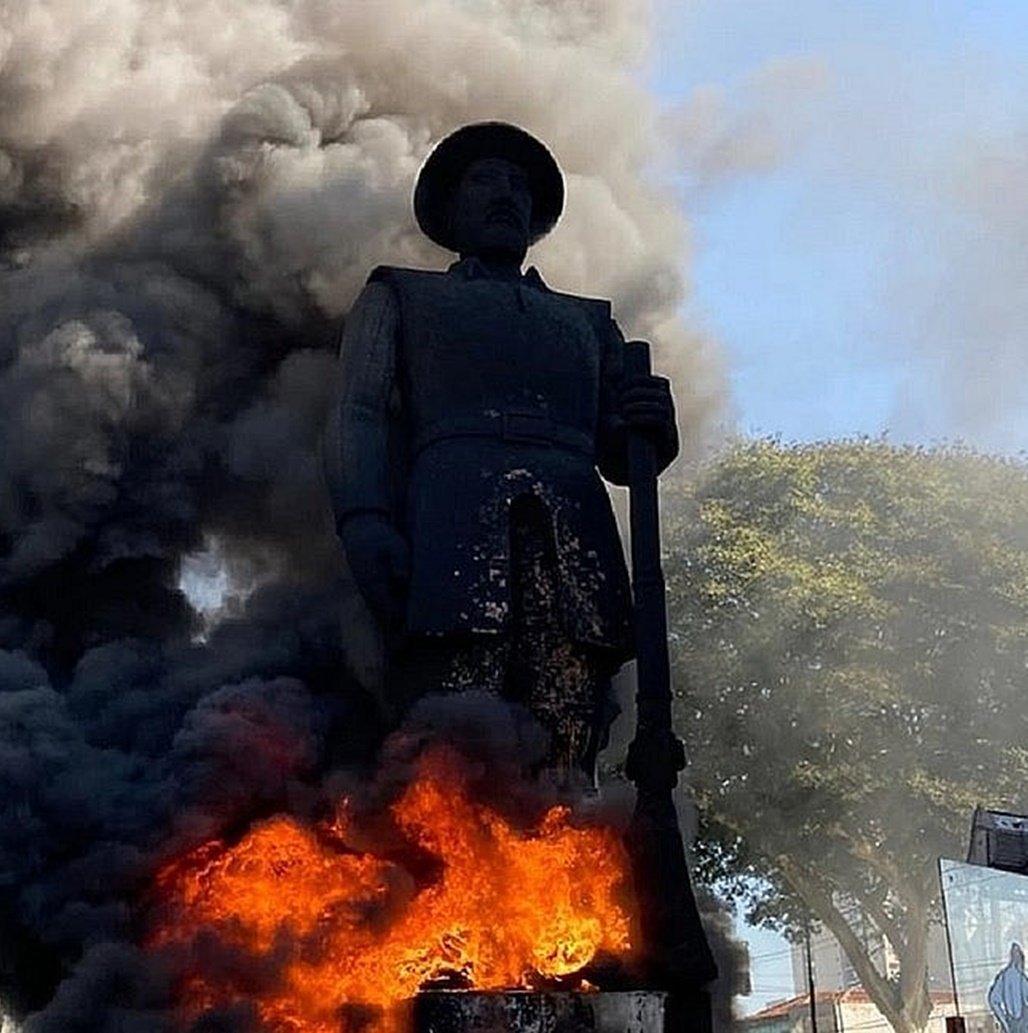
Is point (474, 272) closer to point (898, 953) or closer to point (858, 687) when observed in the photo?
point (858, 687)

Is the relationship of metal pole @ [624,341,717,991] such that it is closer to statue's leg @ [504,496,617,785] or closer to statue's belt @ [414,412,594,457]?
statue's leg @ [504,496,617,785]

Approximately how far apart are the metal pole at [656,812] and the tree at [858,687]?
1220 centimetres

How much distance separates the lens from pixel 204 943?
527 centimetres

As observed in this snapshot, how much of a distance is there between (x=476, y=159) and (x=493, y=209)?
0.26 m

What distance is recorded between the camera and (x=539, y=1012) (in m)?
4.89

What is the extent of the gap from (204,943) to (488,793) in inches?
43.8

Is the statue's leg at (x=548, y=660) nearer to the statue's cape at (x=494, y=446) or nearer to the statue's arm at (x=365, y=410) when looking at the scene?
the statue's cape at (x=494, y=446)

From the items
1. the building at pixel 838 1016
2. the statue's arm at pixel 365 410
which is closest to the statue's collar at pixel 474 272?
the statue's arm at pixel 365 410

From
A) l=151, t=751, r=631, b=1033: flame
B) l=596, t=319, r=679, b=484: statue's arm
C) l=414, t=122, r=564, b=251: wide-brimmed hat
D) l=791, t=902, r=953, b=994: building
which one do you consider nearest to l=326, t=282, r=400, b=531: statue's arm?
l=414, t=122, r=564, b=251: wide-brimmed hat

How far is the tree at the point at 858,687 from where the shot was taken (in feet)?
59.3

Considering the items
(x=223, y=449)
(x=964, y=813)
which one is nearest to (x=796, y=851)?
(x=964, y=813)

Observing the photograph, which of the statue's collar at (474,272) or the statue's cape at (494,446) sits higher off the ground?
the statue's collar at (474,272)

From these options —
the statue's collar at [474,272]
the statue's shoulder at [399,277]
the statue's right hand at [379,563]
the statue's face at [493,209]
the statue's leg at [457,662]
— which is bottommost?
the statue's leg at [457,662]

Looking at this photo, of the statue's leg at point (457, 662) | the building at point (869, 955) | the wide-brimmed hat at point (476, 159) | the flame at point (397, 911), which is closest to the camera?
the flame at point (397, 911)
